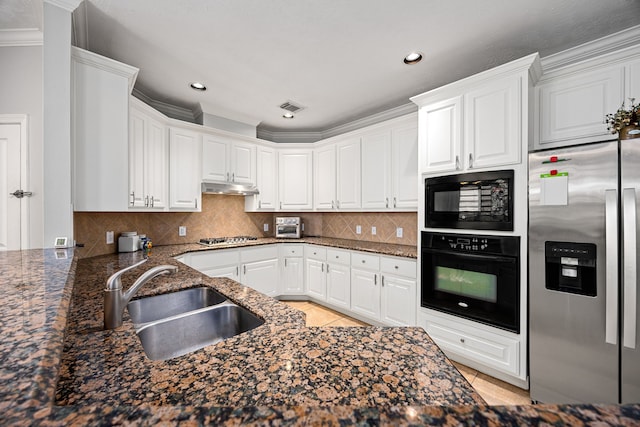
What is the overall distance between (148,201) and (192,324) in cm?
200

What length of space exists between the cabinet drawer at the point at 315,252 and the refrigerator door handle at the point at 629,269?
2686 mm

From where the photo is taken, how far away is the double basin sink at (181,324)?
1.16 metres

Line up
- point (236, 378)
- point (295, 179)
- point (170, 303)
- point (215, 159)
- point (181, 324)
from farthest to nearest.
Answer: point (295, 179)
point (215, 159)
point (170, 303)
point (181, 324)
point (236, 378)

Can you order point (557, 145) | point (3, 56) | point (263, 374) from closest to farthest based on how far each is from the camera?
point (263, 374) < point (3, 56) < point (557, 145)

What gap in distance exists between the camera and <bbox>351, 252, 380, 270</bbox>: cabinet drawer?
299 centimetres

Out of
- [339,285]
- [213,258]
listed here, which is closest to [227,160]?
[213,258]

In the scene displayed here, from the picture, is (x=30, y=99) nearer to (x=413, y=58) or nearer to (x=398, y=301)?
(x=413, y=58)

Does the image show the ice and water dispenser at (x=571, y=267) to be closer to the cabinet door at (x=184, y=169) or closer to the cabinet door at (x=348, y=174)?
the cabinet door at (x=348, y=174)

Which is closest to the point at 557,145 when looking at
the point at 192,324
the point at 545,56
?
the point at 545,56

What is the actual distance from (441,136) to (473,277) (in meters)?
1.26

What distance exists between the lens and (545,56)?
7.35 feet

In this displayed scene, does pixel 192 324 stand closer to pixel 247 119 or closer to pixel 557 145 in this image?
pixel 557 145

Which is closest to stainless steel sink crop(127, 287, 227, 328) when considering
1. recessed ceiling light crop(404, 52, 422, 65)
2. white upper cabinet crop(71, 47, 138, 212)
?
white upper cabinet crop(71, 47, 138, 212)

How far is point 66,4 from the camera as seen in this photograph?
167cm
